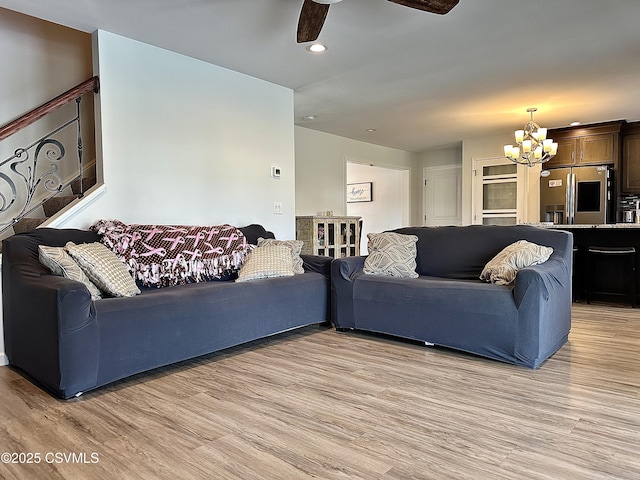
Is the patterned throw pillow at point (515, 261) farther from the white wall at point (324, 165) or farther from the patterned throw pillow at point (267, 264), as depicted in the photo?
the white wall at point (324, 165)

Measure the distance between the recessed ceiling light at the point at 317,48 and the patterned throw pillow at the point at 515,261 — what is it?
86.8 inches

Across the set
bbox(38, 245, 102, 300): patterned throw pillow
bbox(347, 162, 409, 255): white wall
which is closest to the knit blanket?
bbox(38, 245, 102, 300): patterned throw pillow

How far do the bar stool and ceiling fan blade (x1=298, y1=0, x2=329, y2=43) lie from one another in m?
4.01

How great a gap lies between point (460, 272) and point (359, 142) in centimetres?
446

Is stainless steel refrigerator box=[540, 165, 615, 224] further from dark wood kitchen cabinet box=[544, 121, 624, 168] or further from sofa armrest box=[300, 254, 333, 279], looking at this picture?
sofa armrest box=[300, 254, 333, 279]

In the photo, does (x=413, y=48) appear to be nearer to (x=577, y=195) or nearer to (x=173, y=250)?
(x=173, y=250)

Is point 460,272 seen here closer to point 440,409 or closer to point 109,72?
point 440,409

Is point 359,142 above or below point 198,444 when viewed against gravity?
above

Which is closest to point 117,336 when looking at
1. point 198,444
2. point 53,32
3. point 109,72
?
point 198,444

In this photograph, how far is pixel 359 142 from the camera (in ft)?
25.3

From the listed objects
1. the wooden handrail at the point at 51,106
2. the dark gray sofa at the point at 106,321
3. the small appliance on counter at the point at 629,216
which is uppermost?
the wooden handrail at the point at 51,106

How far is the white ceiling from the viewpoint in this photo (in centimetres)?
300

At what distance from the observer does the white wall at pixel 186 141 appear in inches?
134

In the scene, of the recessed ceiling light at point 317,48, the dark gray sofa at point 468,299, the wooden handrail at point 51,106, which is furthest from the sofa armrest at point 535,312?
the wooden handrail at point 51,106
